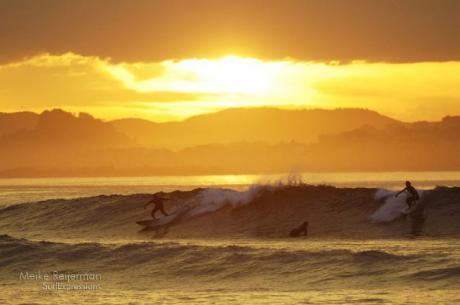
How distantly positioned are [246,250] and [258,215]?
12.4m

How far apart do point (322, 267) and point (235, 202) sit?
1874 centimetres

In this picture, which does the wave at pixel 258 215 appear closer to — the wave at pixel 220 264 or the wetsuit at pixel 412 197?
the wetsuit at pixel 412 197

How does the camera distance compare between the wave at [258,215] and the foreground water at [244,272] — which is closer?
the foreground water at [244,272]

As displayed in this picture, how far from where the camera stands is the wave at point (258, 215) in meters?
36.9

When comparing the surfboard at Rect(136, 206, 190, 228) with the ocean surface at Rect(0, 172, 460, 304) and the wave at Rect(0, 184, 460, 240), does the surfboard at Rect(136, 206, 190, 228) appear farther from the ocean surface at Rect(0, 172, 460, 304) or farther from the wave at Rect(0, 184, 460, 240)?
the wave at Rect(0, 184, 460, 240)

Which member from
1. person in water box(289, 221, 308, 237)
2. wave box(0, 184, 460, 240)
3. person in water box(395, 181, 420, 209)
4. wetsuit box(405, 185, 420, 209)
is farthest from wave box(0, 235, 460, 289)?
wetsuit box(405, 185, 420, 209)

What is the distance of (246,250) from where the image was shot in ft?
97.8

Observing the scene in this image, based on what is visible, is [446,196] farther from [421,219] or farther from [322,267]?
[322,267]

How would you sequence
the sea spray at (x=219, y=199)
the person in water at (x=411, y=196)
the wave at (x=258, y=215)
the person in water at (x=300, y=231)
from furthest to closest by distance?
1. the sea spray at (x=219, y=199)
2. the person in water at (x=411, y=196)
3. the wave at (x=258, y=215)
4. the person in water at (x=300, y=231)

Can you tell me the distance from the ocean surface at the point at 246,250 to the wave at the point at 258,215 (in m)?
0.08

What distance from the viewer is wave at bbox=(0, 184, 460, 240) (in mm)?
36875

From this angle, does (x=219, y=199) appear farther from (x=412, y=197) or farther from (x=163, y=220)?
(x=412, y=197)

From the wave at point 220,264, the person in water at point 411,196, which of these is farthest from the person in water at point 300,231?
the person in water at point 411,196

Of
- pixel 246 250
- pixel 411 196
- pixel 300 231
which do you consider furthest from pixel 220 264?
pixel 411 196
